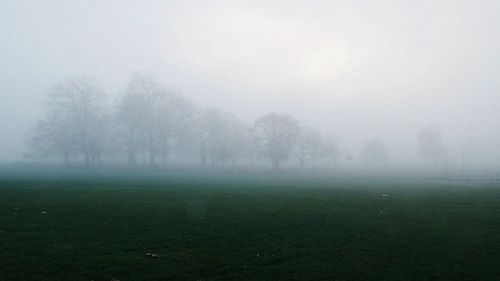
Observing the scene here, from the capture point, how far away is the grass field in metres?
12.4

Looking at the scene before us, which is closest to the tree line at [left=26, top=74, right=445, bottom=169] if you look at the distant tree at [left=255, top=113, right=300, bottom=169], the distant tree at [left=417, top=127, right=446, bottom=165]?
the distant tree at [left=255, top=113, right=300, bottom=169]

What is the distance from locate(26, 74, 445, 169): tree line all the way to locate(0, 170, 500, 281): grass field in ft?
204

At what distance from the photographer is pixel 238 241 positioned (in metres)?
16.0

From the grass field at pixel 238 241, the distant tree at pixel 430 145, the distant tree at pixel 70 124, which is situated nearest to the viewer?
the grass field at pixel 238 241

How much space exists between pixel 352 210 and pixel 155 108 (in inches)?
2774

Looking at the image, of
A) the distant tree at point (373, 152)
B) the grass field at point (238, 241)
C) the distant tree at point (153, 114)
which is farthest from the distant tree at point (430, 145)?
the grass field at point (238, 241)

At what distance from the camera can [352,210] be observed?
24797 millimetres

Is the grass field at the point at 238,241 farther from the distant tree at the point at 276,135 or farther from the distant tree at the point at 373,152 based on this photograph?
the distant tree at the point at 373,152

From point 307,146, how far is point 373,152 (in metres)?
72.5

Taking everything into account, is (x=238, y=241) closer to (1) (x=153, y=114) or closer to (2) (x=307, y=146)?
(1) (x=153, y=114)

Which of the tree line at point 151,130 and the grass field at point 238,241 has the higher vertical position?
the tree line at point 151,130

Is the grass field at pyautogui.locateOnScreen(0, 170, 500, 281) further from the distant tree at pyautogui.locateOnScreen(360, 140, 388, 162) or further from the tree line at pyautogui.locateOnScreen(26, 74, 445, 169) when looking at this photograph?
the distant tree at pyautogui.locateOnScreen(360, 140, 388, 162)

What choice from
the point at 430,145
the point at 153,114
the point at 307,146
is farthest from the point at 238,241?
the point at 430,145

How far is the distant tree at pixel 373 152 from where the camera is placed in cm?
17325
